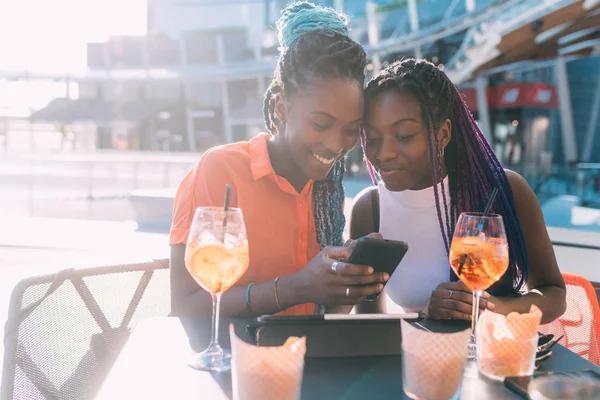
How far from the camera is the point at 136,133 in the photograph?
30.2 metres

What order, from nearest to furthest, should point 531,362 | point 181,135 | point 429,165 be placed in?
point 531,362 < point 429,165 < point 181,135

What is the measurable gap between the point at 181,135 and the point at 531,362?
1168 inches

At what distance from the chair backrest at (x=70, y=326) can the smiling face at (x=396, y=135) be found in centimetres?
85

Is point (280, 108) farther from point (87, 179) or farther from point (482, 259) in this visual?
point (87, 179)

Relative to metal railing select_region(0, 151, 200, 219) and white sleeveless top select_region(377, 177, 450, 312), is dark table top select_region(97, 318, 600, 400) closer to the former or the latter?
white sleeveless top select_region(377, 177, 450, 312)

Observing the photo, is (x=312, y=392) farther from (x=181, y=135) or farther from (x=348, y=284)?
(x=181, y=135)

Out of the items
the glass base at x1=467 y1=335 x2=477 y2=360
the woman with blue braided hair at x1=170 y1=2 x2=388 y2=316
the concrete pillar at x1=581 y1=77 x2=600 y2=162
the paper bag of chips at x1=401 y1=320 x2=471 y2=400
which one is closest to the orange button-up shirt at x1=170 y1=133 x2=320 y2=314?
the woman with blue braided hair at x1=170 y1=2 x2=388 y2=316

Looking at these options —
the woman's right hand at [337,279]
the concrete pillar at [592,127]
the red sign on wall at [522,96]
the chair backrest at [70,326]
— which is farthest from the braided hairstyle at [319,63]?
the concrete pillar at [592,127]

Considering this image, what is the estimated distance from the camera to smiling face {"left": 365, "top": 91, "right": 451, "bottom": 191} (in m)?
1.62

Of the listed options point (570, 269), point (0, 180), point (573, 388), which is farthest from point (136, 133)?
point (573, 388)

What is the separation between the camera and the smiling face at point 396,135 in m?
1.62

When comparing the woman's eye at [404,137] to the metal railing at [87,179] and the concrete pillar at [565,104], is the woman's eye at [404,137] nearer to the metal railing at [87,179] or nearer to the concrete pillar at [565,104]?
the metal railing at [87,179]

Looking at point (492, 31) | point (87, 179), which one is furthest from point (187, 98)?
point (492, 31)

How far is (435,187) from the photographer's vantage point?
173cm
